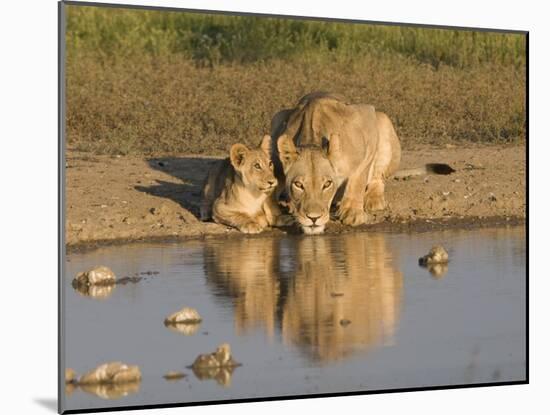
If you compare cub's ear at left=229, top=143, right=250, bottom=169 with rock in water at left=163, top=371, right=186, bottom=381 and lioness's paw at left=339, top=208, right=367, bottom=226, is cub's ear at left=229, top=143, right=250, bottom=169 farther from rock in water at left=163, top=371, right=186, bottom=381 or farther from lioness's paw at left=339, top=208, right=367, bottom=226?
rock in water at left=163, top=371, right=186, bottom=381

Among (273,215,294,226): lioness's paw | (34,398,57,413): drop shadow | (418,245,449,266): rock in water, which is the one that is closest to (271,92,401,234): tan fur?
(273,215,294,226): lioness's paw

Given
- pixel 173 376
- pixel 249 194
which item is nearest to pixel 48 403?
pixel 173 376

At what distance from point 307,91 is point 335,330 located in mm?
4995

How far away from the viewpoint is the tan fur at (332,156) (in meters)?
11.5

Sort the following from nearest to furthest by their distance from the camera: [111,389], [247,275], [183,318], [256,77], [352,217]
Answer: [111,389] → [183,318] → [247,275] → [352,217] → [256,77]

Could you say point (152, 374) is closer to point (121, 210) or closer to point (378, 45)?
point (121, 210)

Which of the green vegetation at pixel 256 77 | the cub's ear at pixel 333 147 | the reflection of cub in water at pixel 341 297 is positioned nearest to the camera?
the reflection of cub in water at pixel 341 297

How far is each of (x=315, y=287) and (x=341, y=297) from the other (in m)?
0.27

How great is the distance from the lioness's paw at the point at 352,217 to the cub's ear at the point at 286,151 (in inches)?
27.6

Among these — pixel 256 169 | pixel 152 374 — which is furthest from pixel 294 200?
pixel 152 374

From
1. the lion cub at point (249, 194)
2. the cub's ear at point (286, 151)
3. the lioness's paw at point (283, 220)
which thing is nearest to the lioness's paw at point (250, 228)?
the lion cub at point (249, 194)

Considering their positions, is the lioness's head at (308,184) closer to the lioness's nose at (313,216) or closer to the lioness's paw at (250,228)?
the lioness's nose at (313,216)

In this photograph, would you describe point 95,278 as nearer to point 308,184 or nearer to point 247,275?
point 247,275

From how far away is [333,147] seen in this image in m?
11.8
